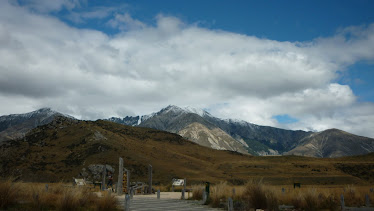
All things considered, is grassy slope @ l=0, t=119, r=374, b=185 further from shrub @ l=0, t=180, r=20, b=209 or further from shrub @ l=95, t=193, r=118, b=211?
shrub @ l=95, t=193, r=118, b=211

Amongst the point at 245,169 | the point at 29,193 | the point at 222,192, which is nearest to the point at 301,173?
the point at 245,169

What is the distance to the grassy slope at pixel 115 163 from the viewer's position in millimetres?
54406

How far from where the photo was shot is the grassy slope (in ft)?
178

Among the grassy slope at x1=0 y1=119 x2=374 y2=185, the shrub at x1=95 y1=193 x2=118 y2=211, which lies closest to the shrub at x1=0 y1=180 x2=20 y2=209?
the shrub at x1=95 y1=193 x2=118 y2=211

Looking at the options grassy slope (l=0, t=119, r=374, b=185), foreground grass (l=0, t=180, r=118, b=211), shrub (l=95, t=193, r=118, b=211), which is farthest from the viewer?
grassy slope (l=0, t=119, r=374, b=185)

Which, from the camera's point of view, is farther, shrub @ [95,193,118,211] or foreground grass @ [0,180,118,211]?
shrub @ [95,193,118,211]

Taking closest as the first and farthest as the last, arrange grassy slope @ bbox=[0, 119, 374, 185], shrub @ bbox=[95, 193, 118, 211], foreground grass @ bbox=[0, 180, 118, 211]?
foreground grass @ bbox=[0, 180, 118, 211] → shrub @ bbox=[95, 193, 118, 211] → grassy slope @ bbox=[0, 119, 374, 185]

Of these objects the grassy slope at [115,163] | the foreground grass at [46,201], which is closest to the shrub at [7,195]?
the foreground grass at [46,201]

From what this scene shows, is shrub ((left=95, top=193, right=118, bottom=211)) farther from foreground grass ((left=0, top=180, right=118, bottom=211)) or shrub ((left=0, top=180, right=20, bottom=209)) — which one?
shrub ((left=0, top=180, right=20, bottom=209))

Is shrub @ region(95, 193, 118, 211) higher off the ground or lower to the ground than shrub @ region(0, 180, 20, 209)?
lower

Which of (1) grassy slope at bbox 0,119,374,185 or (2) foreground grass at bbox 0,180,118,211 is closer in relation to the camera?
(2) foreground grass at bbox 0,180,118,211

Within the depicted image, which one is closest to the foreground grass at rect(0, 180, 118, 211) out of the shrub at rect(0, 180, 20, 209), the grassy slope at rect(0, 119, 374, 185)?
the shrub at rect(0, 180, 20, 209)

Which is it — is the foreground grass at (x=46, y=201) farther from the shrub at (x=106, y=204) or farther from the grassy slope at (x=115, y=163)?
the grassy slope at (x=115, y=163)

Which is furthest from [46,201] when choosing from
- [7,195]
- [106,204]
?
[106,204]
